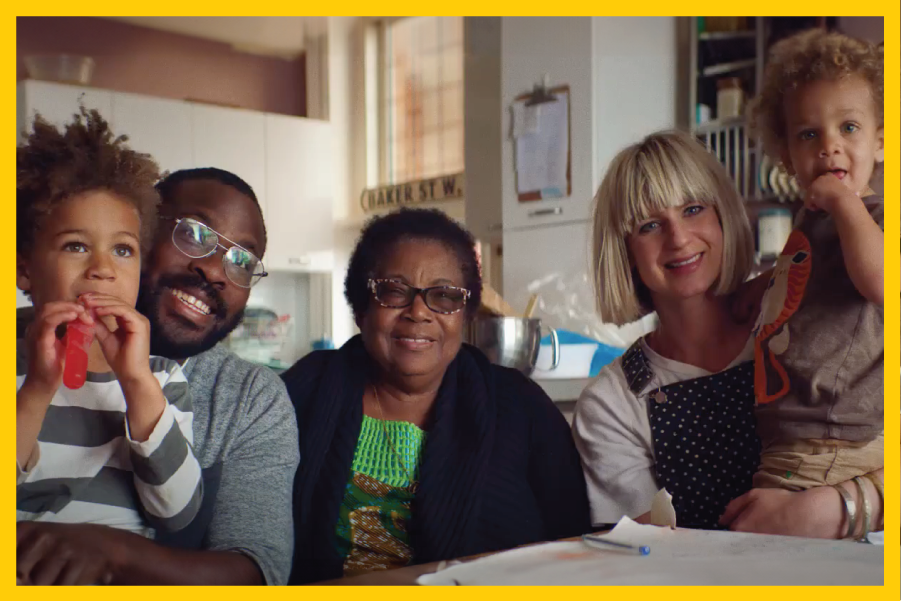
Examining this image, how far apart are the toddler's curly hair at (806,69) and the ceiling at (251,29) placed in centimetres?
54

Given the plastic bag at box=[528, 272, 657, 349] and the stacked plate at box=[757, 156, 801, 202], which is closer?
the plastic bag at box=[528, 272, 657, 349]

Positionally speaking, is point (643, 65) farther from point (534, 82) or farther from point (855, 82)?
point (855, 82)

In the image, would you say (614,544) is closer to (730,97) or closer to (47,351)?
(47,351)

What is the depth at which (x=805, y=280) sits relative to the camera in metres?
0.93

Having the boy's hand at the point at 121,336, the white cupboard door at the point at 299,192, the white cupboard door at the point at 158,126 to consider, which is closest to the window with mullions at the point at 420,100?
the white cupboard door at the point at 299,192

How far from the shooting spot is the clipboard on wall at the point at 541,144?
1.61 meters

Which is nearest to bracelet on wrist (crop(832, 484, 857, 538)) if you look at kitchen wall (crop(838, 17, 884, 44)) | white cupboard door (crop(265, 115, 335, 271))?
white cupboard door (crop(265, 115, 335, 271))

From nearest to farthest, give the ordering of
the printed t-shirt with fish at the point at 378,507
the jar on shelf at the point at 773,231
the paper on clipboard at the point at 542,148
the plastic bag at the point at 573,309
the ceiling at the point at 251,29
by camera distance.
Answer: the ceiling at the point at 251,29 < the printed t-shirt with fish at the point at 378,507 < the paper on clipboard at the point at 542,148 < the plastic bag at the point at 573,309 < the jar on shelf at the point at 773,231

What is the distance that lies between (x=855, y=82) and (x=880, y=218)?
6.3 inches

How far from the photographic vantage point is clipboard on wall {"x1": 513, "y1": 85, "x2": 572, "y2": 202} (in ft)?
5.29

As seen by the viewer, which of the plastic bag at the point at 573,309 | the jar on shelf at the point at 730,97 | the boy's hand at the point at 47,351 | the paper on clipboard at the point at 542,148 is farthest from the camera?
the jar on shelf at the point at 730,97

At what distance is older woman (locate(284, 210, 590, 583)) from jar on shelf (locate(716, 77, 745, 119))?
1583mm

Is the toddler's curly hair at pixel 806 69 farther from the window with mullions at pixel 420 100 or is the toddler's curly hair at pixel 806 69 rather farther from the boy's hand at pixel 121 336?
the boy's hand at pixel 121 336

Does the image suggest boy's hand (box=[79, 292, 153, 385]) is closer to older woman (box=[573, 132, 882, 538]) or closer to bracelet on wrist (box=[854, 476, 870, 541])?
older woman (box=[573, 132, 882, 538])
